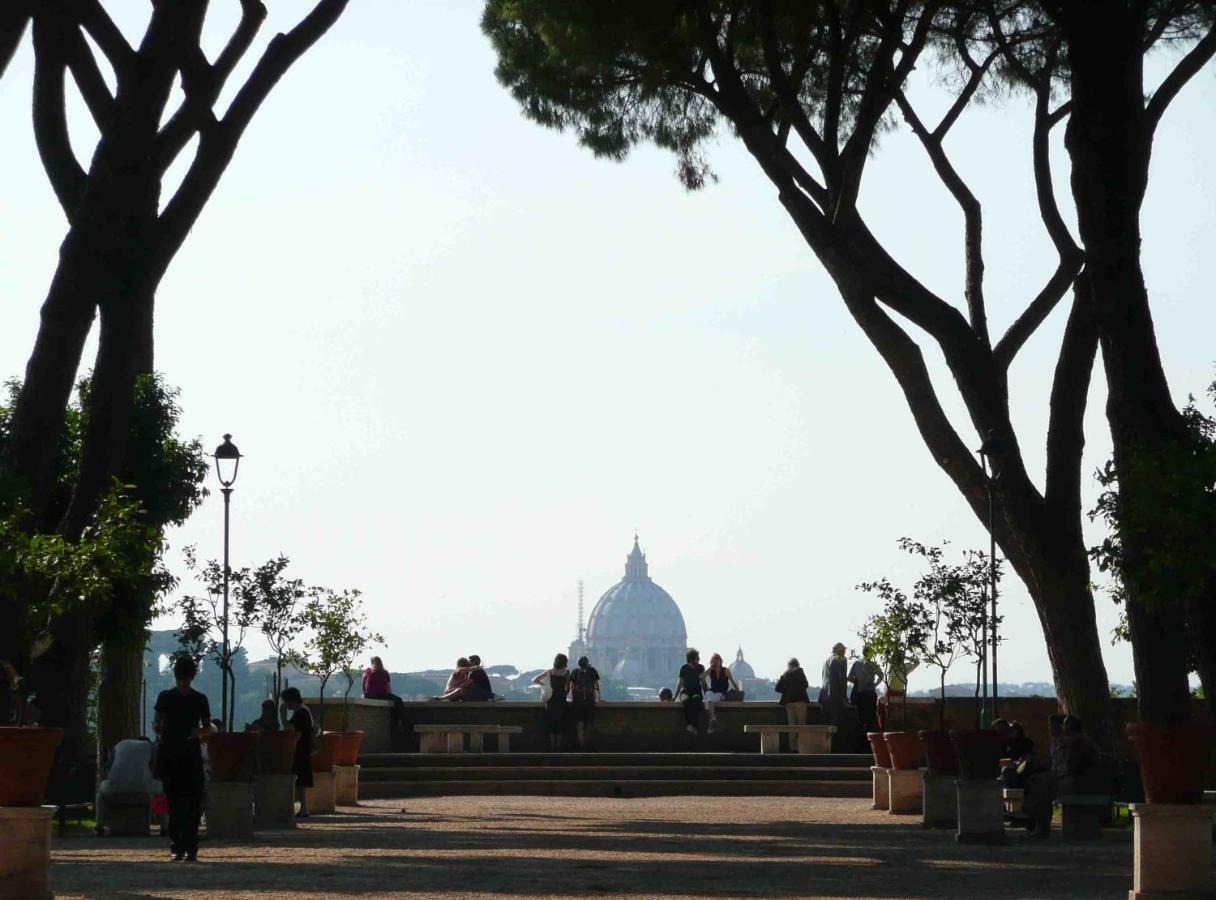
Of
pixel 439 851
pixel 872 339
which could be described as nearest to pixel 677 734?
pixel 872 339

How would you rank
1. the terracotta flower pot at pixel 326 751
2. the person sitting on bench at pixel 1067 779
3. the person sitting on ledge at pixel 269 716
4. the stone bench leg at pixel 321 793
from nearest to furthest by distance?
the person sitting on bench at pixel 1067 779 < the stone bench leg at pixel 321 793 < the terracotta flower pot at pixel 326 751 < the person sitting on ledge at pixel 269 716

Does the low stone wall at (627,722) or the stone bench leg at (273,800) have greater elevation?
the low stone wall at (627,722)

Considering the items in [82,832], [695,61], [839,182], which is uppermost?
[695,61]

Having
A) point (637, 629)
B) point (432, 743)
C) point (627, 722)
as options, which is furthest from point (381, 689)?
point (637, 629)

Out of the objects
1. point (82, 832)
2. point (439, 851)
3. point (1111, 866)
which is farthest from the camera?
point (82, 832)

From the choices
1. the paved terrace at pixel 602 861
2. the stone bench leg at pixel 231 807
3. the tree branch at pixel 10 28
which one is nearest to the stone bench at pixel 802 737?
the paved terrace at pixel 602 861

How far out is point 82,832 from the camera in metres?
16.1

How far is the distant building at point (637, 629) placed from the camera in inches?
7741

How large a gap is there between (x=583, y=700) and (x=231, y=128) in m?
12.1

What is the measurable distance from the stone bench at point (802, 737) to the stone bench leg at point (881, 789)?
18.0 ft

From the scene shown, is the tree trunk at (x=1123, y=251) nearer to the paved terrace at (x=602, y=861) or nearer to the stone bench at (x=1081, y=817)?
the stone bench at (x=1081, y=817)

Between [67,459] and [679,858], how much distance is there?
24.5 feet

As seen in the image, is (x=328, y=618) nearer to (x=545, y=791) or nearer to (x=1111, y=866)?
(x=545, y=791)

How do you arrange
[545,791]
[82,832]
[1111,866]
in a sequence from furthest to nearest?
[545,791], [82,832], [1111,866]
